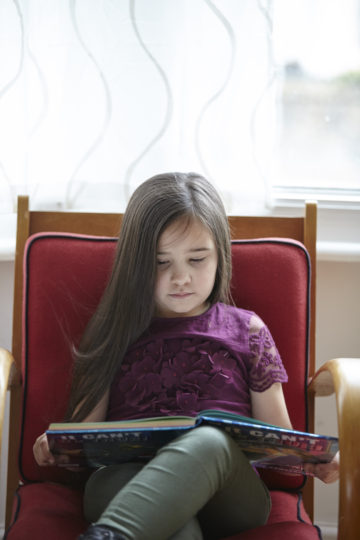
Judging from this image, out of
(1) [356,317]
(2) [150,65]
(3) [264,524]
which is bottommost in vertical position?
(3) [264,524]

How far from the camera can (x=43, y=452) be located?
1.06 metres

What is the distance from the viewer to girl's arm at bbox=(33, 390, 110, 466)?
105cm

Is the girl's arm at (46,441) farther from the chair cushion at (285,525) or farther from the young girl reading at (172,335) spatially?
the chair cushion at (285,525)

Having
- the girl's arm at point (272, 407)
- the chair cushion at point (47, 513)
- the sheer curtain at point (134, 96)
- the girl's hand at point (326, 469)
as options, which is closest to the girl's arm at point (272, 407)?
the girl's arm at point (272, 407)

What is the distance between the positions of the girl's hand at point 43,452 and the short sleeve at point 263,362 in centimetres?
36

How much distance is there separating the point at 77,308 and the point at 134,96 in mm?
474

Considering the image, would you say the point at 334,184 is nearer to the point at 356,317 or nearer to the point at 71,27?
the point at 356,317

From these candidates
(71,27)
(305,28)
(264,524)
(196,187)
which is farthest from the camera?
(305,28)

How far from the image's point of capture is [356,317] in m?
1.54

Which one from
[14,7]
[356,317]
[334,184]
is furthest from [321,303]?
[14,7]

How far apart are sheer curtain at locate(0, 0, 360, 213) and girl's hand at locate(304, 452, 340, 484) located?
1.97 feet

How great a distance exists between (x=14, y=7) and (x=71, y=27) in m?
0.13

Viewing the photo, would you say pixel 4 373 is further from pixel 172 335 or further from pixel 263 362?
pixel 263 362

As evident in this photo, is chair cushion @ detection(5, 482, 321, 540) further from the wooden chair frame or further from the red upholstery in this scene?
the wooden chair frame
